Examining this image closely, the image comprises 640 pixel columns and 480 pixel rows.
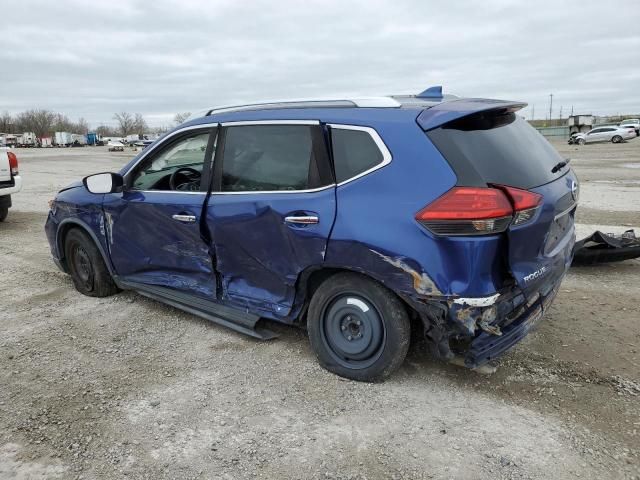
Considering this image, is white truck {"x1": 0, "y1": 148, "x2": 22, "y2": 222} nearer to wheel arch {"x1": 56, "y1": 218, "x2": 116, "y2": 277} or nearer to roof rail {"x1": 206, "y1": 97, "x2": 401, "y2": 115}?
wheel arch {"x1": 56, "y1": 218, "x2": 116, "y2": 277}

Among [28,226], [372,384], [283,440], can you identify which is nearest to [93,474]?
[283,440]

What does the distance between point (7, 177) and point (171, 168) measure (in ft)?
20.3

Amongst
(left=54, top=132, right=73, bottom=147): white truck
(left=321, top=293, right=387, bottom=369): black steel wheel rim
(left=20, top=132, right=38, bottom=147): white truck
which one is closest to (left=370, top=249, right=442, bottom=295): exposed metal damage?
(left=321, top=293, right=387, bottom=369): black steel wheel rim

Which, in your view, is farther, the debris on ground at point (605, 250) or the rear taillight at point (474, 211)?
the debris on ground at point (605, 250)

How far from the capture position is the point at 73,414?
3.05 meters

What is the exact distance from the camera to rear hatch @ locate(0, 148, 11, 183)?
893 centimetres

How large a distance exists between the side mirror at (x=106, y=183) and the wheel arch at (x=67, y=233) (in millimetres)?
454

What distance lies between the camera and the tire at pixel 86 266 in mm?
4844

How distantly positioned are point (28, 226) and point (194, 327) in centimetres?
633

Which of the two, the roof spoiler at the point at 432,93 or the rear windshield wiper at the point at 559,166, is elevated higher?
the roof spoiler at the point at 432,93

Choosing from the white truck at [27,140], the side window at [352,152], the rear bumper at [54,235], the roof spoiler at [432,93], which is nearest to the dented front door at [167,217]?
the rear bumper at [54,235]

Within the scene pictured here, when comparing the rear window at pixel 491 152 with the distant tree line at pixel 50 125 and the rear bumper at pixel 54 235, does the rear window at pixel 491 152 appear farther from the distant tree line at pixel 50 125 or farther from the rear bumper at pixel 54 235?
the distant tree line at pixel 50 125

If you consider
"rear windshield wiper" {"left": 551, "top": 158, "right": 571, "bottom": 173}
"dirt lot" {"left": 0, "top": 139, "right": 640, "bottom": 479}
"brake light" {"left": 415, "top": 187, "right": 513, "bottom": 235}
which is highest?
"rear windshield wiper" {"left": 551, "top": 158, "right": 571, "bottom": 173}

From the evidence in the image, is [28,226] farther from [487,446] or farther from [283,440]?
[487,446]
